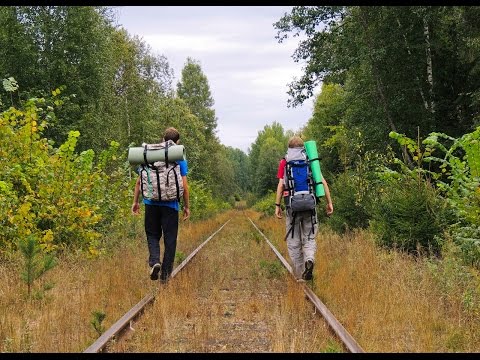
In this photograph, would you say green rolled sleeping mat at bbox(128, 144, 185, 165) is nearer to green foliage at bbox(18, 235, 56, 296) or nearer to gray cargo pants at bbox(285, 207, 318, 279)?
green foliage at bbox(18, 235, 56, 296)

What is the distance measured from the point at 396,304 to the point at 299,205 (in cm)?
206

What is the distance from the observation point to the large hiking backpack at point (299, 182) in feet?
24.9

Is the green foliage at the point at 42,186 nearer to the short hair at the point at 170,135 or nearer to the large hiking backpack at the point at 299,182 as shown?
the short hair at the point at 170,135

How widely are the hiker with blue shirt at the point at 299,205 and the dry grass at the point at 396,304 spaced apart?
1.33 feet

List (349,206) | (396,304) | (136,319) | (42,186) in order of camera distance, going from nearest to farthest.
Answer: (136,319), (396,304), (42,186), (349,206)

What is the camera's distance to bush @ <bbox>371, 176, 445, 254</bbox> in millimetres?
9320

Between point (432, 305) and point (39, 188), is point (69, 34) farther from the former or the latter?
point (432, 305)

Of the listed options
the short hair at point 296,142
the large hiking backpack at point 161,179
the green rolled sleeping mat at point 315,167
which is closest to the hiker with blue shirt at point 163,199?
the large hiking backpack at point 161,179

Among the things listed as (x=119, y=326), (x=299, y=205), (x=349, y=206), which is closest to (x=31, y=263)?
(x=119, y=326)

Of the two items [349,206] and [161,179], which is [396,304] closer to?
[161,179]

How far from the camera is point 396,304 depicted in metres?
6.09

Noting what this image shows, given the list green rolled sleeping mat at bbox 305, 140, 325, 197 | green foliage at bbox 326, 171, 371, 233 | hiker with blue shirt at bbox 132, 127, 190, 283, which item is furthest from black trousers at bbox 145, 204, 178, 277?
green foliage at bbox 326, 171, 371, 233

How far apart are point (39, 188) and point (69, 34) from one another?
19.3 metres

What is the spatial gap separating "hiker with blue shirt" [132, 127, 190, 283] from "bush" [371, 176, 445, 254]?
393 cm
